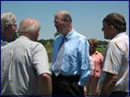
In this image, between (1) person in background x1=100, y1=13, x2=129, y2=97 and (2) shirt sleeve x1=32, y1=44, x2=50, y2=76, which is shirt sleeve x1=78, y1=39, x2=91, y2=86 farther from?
(2) shirt sleeve x1=32, y1=44, x2=50, y2=76

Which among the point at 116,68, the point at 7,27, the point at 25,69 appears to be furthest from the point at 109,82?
the point at 7,27

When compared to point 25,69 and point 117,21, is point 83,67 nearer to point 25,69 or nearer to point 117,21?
point 117,21

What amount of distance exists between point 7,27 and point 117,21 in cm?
138

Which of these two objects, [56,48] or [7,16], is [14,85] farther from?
[56,48]

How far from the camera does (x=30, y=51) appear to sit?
12.4 feet

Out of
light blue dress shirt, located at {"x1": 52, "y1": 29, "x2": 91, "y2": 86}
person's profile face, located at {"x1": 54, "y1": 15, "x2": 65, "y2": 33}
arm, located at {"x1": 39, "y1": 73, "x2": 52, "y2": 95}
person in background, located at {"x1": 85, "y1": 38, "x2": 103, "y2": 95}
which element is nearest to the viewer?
arm, located at {"x1": 39, "y1": 73, "x2": 52, "y2": 95}

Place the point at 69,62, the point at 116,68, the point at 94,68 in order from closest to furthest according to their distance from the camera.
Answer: the point at 116,68, the point at 69,62, the point at 94,68

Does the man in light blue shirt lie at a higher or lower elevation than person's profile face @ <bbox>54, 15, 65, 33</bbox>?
lower

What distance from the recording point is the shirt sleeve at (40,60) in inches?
147

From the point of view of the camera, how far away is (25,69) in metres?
3.79

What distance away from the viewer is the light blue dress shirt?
4859mm

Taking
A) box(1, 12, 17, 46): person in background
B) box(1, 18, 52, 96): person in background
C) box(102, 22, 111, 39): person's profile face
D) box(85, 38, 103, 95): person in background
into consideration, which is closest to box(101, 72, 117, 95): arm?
box(102, 22, 111, 39): person's profile face

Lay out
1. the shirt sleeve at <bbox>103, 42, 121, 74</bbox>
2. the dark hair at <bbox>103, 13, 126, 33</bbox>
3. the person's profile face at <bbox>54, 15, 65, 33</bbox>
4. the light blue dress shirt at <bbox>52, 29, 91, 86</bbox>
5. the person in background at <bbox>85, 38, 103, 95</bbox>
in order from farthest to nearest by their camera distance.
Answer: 1. the person in background at <bbox>85, 38, 103, 95</bbox>
2. the person's profile face at <bbox>54, 15, 65, 33</bbox>
3. the light blue dress shirt at <bbox>52, 29, 91, 86</bbox>
4. the dark hair at <bbox>103, 13, 126, 33</bbox>
5. the shirt sleeve at <bbox>103, 42, 121, 74</bbox>

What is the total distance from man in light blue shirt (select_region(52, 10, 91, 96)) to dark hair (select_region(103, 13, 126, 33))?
0.94 meters
